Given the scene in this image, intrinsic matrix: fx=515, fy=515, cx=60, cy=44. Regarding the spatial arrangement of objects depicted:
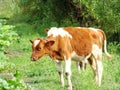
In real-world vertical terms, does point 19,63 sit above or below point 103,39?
below

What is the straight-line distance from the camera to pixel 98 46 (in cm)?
1306

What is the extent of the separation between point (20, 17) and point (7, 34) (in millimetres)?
28922

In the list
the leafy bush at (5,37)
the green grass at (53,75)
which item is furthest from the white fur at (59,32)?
the leafy bush at (5,37)

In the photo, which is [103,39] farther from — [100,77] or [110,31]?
[110,31]

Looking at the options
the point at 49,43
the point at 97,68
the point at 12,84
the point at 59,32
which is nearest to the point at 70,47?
the point at 59,32

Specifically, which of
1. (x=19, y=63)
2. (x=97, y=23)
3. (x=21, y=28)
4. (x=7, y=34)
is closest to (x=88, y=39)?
(x=19, y=63)

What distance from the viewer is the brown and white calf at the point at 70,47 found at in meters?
11.9

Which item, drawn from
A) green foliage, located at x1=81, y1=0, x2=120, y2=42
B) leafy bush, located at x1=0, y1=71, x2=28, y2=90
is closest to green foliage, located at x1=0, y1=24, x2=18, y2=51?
leafy bush, located at x1=0, y1=71, x2=28, y2=90

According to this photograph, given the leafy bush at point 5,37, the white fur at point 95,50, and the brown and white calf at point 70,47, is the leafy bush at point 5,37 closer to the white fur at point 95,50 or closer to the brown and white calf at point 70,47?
the brown and white calf at point 70,47

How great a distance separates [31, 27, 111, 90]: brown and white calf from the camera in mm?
11867

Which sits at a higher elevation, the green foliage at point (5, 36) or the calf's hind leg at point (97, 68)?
the green foliage at point (5, 36)

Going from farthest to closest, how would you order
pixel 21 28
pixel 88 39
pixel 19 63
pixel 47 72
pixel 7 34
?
1. pixel 21 28
2. pixel 19 63
3. pixel 47 72
4. pixel 88 39
5. pixel 7 34

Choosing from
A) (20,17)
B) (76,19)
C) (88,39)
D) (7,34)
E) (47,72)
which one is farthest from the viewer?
(20,17)

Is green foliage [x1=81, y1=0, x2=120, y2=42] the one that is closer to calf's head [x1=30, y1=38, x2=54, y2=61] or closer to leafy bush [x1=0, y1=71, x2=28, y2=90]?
calf's head [x1=30, y1=38, x2=54, y2=61]
